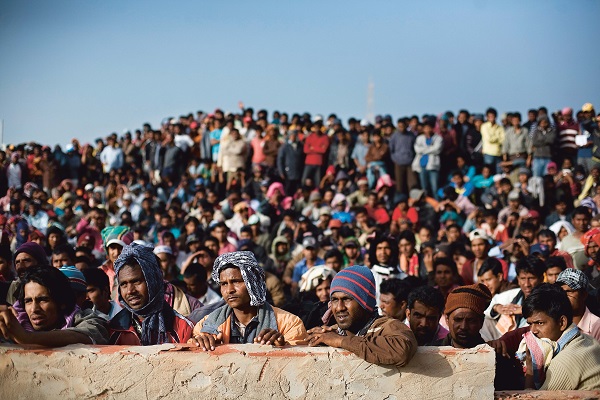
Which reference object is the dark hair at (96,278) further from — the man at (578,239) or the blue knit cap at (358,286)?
the man at (578,239)

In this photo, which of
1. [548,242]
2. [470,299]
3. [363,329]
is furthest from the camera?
[548,242]

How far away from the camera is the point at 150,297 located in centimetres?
540

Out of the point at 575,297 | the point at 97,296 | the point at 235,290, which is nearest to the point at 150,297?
the point at 235,290

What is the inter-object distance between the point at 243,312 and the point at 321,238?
9.15 metres

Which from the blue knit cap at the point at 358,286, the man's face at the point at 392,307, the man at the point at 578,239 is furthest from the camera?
the man at the point at 578,239

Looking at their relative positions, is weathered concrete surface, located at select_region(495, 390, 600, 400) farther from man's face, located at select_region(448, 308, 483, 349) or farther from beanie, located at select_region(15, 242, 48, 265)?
beanie, located at select_region(15, 242, 48, 265)

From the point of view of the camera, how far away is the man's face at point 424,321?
6.37m

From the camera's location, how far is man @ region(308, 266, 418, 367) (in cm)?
448

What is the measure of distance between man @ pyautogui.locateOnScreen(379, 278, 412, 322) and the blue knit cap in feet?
6.92

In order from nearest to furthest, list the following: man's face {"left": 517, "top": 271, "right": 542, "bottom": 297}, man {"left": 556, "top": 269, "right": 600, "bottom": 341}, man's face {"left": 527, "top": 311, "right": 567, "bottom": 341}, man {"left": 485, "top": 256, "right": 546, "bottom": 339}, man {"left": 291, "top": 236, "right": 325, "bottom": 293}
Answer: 1. man's face {"left": 527, "top": 311, "right": 567, "bottom": 341}
2. man {"left": 556, "top": 269, "right": 600, "bottom": 341}
3. man {"left": 485, "top": 256, "right": 546, "bottom": 339}
4. man's face {"left": 517, "top": 271, "right": 542, "bottom": 297}
5. man {"left": 291, "top": 236, "right": 325, "bottom": 293}

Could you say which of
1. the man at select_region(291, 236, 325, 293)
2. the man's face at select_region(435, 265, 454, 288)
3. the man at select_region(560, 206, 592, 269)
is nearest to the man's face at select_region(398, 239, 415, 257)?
the man at select_region(291, 236, 325, 293)

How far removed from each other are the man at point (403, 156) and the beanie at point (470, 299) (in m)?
12.5

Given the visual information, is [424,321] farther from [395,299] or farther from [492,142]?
[492,142]

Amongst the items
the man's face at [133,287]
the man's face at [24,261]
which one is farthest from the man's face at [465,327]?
the man's face at [24,261]
